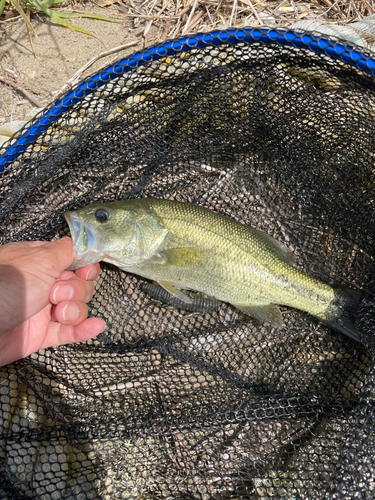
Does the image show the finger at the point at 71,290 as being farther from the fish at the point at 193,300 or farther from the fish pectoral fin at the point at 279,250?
the fish pectoral fin at the point at 279,250

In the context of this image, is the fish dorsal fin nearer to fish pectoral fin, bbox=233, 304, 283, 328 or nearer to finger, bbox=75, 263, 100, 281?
fish pectoral fin, bbox=233, 304, 283, 328

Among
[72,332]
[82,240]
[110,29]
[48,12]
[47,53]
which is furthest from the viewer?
[110,29]

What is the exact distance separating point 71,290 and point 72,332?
345 millimetres

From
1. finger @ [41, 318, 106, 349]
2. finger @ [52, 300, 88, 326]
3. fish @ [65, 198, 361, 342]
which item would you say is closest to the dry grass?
fish @ [65, 198, 361, 342]

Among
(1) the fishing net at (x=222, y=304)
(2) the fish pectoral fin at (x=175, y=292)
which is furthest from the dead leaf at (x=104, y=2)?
(2) the fish pectoral fin at (x=175, y=292)

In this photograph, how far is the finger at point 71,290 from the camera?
9.49 feet

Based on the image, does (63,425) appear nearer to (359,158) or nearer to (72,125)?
(72,125)

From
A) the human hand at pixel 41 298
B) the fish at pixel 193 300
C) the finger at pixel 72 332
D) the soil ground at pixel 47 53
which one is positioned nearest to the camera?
the human hand at pixel 41 298

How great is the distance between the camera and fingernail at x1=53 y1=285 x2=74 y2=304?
289 cm

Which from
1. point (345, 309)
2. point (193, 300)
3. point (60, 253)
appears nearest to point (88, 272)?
point (60, 253)

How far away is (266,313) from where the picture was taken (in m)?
3.18

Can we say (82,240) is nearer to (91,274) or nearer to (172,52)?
(91,274)

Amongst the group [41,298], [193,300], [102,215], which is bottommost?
[193,300]

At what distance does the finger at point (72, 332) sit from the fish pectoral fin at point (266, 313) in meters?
1.23
